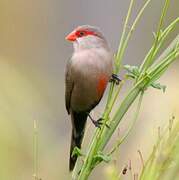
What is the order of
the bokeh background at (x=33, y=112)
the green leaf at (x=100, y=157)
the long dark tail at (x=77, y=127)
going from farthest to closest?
the long dark tail at (x=77, y=127)
the bokeh background at (x=33, y=112)
the green leaf at (x=100, y=157)

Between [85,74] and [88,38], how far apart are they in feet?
0.75

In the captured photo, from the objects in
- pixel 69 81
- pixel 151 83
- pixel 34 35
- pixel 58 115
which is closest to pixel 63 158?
pixel 151 83

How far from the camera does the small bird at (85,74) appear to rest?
11.6ft

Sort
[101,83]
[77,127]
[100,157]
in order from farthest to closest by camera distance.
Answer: [77,127] → [101,83] → [100,157]

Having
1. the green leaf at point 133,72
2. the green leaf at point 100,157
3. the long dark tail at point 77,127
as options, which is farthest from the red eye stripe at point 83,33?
the green leaf at point 100,157

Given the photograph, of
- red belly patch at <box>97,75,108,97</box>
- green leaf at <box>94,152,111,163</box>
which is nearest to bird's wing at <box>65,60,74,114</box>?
red belly patch at <box>97,75,108,97</box>

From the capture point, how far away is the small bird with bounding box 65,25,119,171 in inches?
139

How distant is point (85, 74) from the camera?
3664mm

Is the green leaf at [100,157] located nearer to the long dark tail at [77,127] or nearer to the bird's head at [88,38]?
the long dark tail at [77,127]

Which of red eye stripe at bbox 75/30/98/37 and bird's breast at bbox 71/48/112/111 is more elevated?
red eye stripe at bbox 75/30/98/37

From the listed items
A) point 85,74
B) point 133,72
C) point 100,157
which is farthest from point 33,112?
point 100,157

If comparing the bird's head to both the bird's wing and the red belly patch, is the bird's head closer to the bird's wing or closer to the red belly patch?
the bird's wing

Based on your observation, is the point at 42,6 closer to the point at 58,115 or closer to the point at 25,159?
the point at 58,115

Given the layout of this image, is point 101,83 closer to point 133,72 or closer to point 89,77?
point 89,77
